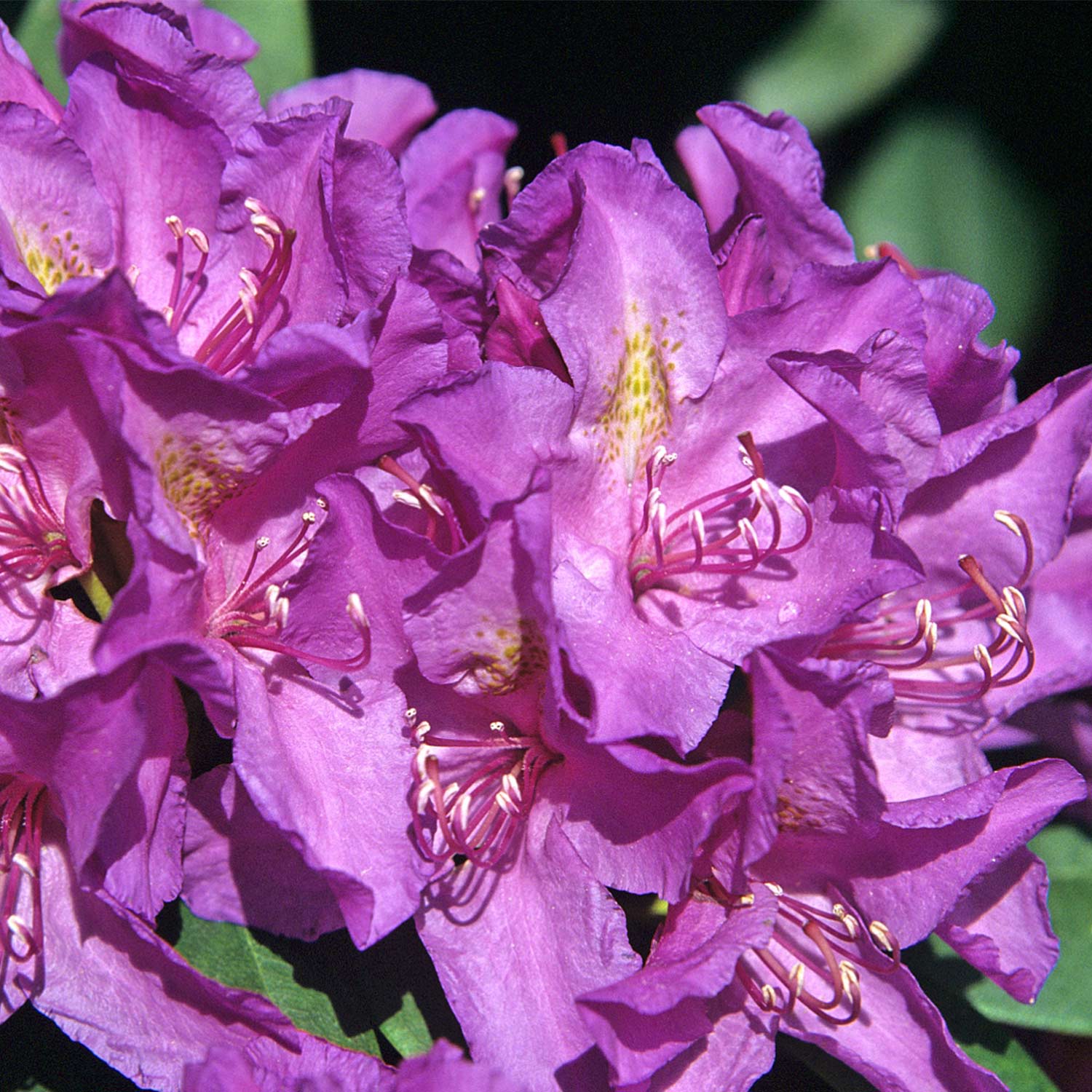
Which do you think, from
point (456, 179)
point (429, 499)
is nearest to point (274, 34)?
point (456, 179)

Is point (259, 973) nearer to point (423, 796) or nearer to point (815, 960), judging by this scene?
point (423, 796)

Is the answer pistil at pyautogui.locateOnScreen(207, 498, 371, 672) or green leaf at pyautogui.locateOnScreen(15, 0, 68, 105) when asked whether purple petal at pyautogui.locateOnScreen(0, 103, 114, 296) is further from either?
green leaf at pyautogui.locateOnScreen(15, 0, 68, 105)

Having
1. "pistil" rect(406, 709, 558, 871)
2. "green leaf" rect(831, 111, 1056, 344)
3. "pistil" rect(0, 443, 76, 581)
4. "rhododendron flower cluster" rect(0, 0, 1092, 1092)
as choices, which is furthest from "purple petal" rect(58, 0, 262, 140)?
"green leaf" rect(831, 111, 1056, 344)

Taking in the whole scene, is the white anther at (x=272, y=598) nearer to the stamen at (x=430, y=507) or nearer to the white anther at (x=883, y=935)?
the stamen at (x=430, y=507)

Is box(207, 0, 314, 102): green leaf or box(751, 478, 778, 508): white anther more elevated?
box(207, 0, 314, 102): green leaf

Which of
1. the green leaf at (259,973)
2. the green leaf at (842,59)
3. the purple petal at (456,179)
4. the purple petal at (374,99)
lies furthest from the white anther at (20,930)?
the green leaf at (842,59)

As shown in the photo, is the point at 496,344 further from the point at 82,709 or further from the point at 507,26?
the point at 507,26
